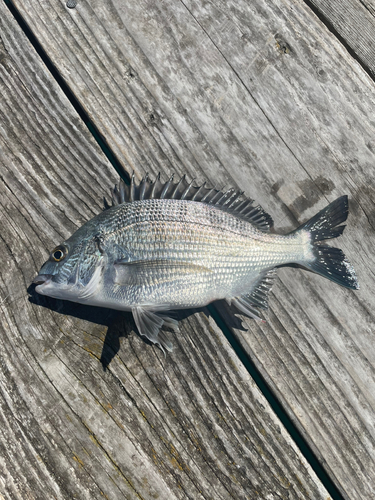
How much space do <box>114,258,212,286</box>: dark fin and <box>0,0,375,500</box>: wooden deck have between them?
381mm

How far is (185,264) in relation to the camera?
202 centimetres

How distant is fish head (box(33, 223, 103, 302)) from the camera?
79.4 inches

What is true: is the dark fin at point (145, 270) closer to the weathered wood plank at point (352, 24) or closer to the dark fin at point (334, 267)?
the dark fin at point (334, 267)

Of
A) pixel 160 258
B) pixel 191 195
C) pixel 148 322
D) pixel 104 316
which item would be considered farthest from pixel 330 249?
pixel 104 316

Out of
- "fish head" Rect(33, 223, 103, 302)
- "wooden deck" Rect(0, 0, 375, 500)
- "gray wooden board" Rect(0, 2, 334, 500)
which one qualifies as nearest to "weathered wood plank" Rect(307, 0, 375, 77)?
"wooden deck" Rect(0, 0, 375, 500)

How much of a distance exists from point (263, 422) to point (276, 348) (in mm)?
474

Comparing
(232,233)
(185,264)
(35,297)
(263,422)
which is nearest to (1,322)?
(35,297)

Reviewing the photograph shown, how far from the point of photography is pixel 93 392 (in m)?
2.16

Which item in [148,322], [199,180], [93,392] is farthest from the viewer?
[199,180]

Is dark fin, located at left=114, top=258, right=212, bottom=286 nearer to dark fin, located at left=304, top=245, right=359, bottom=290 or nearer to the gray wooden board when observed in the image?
the gray wooden board

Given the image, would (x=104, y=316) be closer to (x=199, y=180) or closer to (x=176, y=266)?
(x=176, y=266)

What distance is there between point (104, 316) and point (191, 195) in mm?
954

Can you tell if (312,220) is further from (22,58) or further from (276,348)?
(22,58)

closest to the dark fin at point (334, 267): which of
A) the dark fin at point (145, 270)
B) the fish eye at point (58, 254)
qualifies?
the dark fin at point (145, 270)
